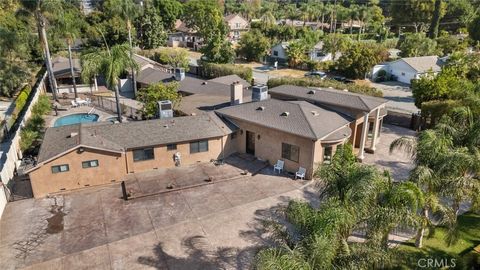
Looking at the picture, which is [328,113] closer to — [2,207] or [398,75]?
[2,207]

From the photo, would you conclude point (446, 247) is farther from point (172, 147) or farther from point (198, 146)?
point (172, 147)

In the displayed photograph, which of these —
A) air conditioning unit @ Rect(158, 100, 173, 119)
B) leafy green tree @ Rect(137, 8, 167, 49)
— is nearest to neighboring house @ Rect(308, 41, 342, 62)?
leafy green tree @ Rect(137, 8, 167, 49)

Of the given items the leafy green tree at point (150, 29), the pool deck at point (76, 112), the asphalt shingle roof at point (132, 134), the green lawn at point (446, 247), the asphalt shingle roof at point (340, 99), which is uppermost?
the leafy green tree at point (150, 29)

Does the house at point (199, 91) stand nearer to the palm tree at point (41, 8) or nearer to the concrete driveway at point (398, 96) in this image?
the palm tree at point (41, 8)

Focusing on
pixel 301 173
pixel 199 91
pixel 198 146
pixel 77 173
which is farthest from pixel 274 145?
pixel 199 91

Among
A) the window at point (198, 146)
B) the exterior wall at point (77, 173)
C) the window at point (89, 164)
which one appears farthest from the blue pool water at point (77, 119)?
the window at point (198, 146)

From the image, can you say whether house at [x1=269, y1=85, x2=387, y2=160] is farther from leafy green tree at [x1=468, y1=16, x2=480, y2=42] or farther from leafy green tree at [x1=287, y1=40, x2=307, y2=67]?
leafy green tree at [x1=468, y1=16, x2=480, y2=42]
